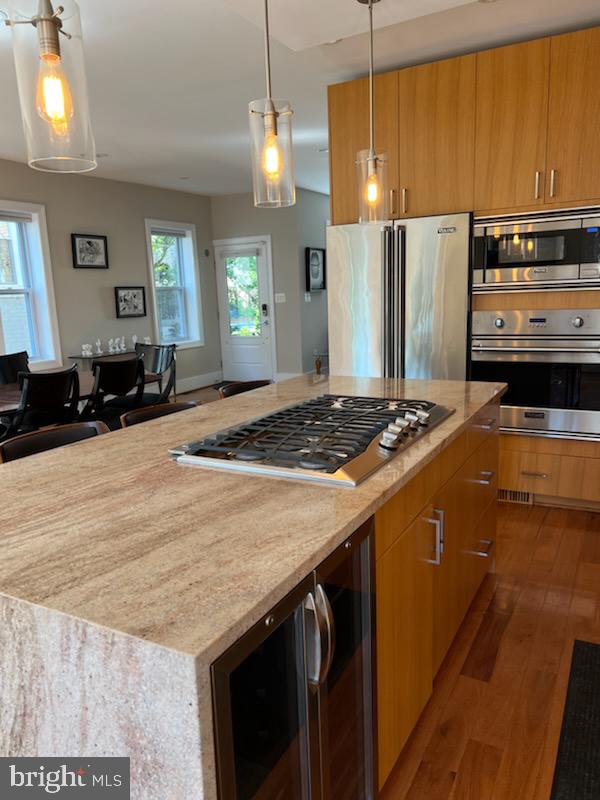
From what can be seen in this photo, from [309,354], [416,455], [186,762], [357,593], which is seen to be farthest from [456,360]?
[309,354]

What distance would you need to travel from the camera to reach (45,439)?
75.4 inches

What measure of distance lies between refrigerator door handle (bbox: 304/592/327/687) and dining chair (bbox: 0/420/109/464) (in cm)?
120

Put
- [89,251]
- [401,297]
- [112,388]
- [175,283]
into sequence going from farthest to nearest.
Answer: [175,283] < [89,251] < [112,388] < [401,297]

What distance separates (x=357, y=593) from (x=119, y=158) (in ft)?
17.9

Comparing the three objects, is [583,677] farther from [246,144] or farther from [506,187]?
[246,144]

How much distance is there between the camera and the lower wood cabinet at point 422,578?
1.37m

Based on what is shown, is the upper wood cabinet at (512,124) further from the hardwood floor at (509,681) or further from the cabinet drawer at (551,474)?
the hardwood floor at (509,681)

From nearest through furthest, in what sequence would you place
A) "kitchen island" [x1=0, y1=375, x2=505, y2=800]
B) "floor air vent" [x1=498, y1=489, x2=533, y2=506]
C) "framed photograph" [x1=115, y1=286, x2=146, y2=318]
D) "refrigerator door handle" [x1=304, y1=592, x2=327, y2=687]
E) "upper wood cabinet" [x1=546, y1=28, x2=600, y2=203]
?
"kitchen island" [x1=0, y1=375, x2=505, y2=800], "refrigerator door handle" [x1=304, y1=592, x2=327, y2=687], "upper wood cabinet" [x1=546, y1=28, x2=600, y2=203], "floor air vent" [x1=498, y1=489, x2=533, y2=506], "framed photograph" [x1=115, y1=286, x2=146, y2=318]

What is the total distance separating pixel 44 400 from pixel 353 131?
257 centimetres

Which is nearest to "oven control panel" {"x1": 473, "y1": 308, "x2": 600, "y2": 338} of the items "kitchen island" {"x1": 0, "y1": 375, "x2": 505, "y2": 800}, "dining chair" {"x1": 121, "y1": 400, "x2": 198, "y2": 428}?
"dining chair" {"x1": 121, "y1": 400, "x2": 198, "y2": 428}

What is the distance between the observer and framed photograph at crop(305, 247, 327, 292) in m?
7.84

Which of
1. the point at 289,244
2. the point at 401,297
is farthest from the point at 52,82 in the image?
the point at 289,244

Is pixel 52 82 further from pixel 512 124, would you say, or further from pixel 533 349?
pixel 533 349

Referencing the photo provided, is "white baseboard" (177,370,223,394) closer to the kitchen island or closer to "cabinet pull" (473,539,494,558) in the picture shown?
"cabinet pull" (473,539,494,558)
